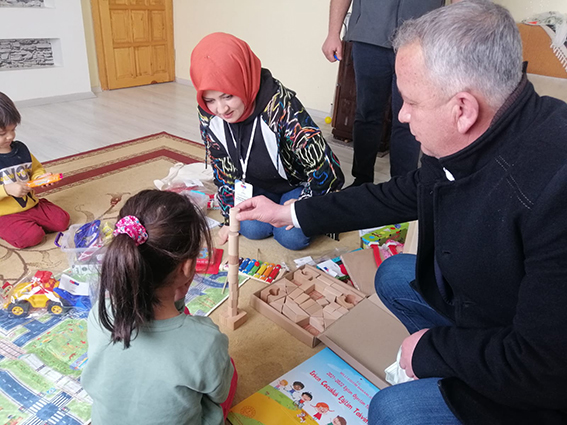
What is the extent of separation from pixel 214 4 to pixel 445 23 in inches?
156

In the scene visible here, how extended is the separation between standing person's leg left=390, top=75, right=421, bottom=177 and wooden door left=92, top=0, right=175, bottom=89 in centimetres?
316

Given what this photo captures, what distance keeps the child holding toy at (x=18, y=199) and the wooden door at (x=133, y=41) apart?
2630 mm

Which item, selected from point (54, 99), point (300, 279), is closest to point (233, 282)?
point (300, 279)

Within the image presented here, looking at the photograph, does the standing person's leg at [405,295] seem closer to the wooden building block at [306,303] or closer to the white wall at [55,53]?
the wooden building block at [306,303]

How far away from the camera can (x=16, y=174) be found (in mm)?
1671

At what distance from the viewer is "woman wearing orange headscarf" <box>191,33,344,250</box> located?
1433 millimetres

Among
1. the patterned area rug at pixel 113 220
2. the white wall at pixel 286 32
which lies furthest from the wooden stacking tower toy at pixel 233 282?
the white wall at pixel 286 32

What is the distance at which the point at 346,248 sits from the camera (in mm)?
1786

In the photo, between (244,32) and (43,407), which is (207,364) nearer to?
(43,407)

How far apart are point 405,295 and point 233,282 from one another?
0.48 metres

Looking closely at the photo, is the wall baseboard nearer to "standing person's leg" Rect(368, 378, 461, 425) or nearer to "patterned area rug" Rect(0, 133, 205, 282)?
"patterned area rug" Rect(0, 133, 205, 282)

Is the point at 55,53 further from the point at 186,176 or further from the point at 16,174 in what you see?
the point at 16,174

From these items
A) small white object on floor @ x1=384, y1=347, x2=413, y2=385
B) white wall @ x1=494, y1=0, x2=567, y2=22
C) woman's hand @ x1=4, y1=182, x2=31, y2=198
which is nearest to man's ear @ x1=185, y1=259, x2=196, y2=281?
small white object on floor @ x1=384, y1=347, x2=413, y2=385

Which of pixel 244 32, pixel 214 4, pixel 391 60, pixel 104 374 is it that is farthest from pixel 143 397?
pixel 214 4
